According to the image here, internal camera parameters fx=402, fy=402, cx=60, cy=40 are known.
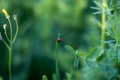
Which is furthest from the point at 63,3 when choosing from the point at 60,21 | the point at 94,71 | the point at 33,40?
the point at 94,71

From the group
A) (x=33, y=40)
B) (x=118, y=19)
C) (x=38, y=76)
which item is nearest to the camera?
(x=118, y=19)

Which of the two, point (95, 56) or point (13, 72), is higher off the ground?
point (95, 56)

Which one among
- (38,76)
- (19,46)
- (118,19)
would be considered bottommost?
(38,76)

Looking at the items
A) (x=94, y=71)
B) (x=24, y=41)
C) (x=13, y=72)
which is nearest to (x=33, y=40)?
(x=24, y=41)

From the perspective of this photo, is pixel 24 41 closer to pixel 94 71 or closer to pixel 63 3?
pixel 63 3

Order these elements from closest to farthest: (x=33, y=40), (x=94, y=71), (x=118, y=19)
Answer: (x=118, y=19) → (x=94, y=71) → (x=33, y=40)

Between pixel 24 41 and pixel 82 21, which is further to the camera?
pixel 82 21
